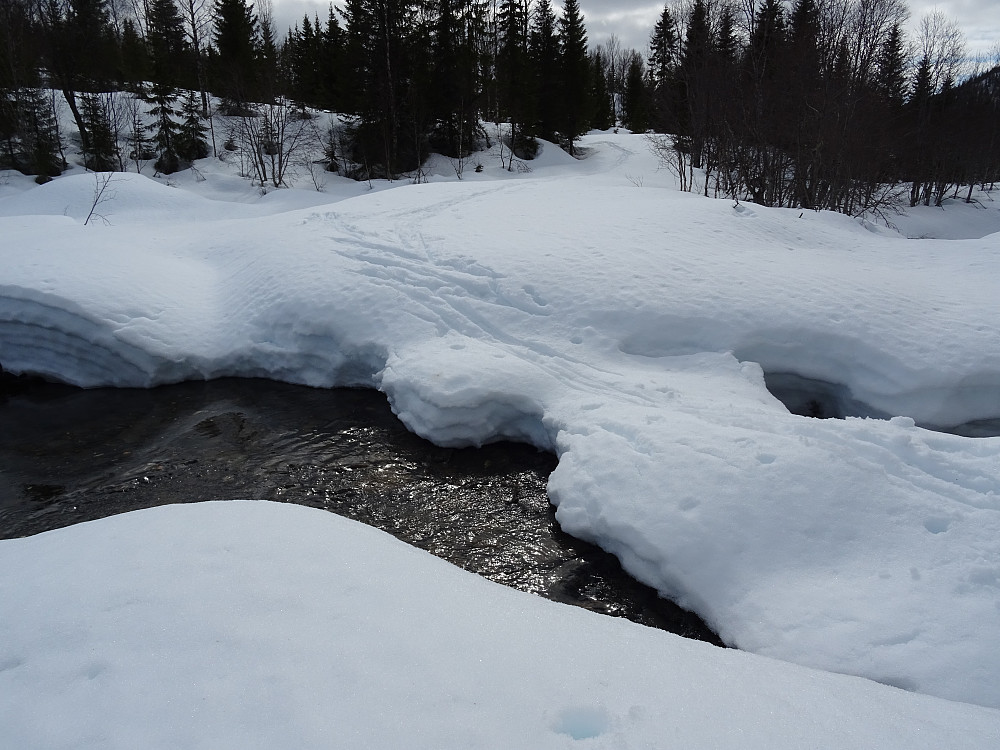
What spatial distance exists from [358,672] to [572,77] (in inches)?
1371

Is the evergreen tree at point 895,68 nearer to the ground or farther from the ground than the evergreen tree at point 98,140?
farther from the ground

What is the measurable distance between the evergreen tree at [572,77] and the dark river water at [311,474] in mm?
28996

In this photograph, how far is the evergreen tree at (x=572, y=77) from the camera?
31.6 m

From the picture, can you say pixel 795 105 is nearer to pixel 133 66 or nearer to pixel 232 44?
pixel 232 44

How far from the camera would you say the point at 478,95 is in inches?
1098

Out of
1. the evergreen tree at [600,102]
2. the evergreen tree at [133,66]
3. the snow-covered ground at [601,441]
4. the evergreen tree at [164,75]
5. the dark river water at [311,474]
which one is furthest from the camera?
the evergreen tree at [600,102]

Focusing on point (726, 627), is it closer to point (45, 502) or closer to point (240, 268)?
point (45, 502)

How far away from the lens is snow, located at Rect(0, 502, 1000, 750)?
2.18 meters

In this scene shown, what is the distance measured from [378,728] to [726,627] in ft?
8.24

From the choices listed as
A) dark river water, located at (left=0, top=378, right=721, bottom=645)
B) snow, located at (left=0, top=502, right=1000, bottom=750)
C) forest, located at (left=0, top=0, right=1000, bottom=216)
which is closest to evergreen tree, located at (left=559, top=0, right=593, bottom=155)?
forest, located at (left=0, top=0, right=1000, bottom=216)

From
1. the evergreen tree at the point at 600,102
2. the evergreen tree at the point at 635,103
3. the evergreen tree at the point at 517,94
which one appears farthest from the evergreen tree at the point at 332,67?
the evergreen tree at the point at 635,103

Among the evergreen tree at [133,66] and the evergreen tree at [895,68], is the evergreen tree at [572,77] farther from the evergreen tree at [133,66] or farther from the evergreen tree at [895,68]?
the evergreen tree at [133,66]

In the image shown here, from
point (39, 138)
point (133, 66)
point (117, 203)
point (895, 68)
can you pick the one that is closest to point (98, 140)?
point (39, 138)

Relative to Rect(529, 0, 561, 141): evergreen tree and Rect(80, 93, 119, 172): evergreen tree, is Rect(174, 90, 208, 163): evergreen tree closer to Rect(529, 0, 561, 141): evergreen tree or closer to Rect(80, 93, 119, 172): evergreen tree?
Rect(80, 93, 119, 172): evergreen tree
